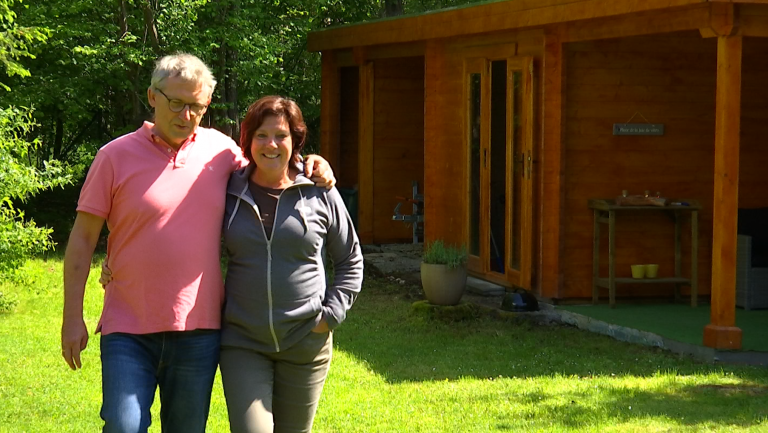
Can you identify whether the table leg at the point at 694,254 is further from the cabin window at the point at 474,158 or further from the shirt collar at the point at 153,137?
the shirt collar at the point at 153,137

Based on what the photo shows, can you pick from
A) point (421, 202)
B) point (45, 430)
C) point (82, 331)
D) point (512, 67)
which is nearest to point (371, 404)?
point (45, 430)

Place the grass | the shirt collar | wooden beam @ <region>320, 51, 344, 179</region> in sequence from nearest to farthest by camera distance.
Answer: the shirt collar, the grass, wooden beam @ <region>320, 51, 344, 179</region>

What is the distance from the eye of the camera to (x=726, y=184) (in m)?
7.97

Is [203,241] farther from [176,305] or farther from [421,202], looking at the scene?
[421,202]

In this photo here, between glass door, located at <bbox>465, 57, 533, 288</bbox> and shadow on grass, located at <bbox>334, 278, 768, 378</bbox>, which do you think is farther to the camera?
glass door, located at <bbox>465, 57, 533, 288</bbox>

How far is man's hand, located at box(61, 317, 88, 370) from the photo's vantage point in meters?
3.72

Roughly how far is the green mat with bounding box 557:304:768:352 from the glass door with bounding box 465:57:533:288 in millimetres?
962

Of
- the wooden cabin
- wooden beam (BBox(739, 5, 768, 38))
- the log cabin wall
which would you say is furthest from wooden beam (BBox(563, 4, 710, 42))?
the log cabin wall

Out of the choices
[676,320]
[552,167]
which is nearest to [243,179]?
[676,320]

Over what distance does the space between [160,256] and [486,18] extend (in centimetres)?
731

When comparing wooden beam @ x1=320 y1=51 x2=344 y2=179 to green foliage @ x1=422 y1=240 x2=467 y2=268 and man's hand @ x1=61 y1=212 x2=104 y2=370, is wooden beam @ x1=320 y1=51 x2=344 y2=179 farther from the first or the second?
man's hand @ x1=61 y1=212 x2=104 y2=370

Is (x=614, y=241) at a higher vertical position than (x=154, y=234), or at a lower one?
lower

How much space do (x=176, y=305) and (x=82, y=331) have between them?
36 cm

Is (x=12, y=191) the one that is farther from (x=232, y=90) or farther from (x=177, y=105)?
(x=232, y=90)
